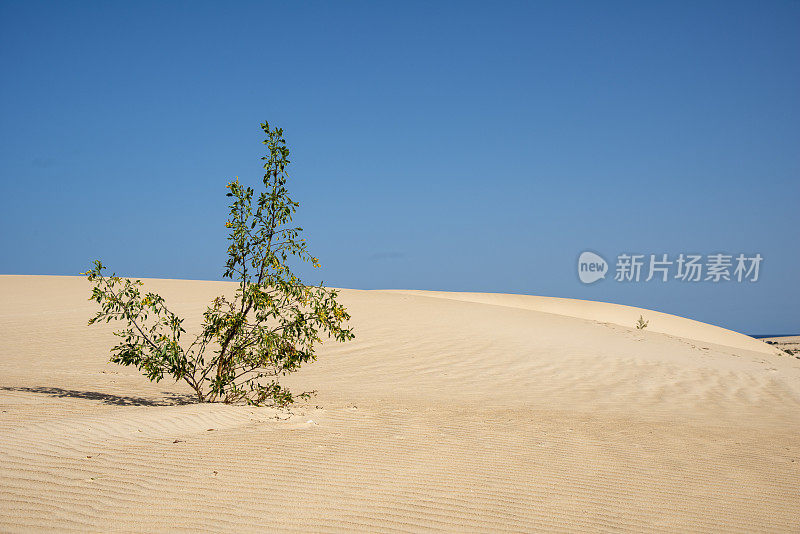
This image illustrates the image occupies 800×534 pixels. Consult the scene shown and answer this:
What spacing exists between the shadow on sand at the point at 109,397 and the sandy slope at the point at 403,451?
4 centimetres

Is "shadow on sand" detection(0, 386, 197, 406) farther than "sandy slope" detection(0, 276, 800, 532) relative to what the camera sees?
Yes

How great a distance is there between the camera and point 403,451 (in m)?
6.04

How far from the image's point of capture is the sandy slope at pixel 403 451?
169 inches

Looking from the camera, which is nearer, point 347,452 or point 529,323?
point 347,452

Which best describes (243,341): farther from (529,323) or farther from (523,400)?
(529,323)

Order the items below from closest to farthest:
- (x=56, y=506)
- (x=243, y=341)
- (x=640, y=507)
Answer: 1. (x=56, y=506)
2. (x=640, y=507)
3. (x=243, y=341)

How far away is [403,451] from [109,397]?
449 centimetres

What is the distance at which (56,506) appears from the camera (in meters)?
3.99

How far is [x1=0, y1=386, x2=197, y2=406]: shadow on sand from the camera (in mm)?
7785

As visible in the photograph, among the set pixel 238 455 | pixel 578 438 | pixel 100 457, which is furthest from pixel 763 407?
pixel 100 457

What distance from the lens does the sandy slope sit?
14.1 feet

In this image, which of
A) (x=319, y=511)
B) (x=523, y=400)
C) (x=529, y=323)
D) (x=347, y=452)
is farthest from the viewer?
(x=529, y=323)

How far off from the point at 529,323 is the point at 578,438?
14.6 m

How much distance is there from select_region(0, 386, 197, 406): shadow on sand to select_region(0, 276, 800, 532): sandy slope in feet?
0.12
